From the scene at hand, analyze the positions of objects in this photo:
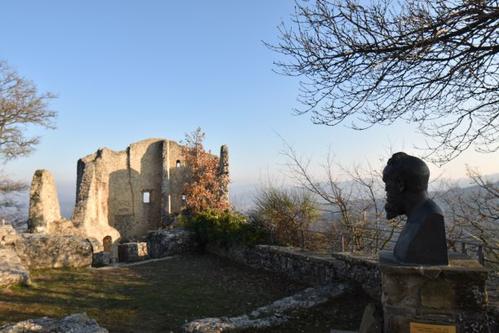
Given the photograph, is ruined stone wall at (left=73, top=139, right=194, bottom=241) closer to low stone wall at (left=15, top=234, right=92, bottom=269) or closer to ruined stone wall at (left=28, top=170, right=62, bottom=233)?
ruined stone wall at (left=28, top=170, right=62, bottom=233)

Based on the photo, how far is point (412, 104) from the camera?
496 cm

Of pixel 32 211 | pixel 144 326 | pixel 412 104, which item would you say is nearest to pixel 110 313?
pixel 144 326

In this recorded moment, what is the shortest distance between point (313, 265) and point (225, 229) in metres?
3.94

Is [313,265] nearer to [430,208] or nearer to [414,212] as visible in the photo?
[414,212]

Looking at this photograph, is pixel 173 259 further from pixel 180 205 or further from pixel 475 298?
pixel 180 205

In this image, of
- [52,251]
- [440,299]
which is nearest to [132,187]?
[52,251]

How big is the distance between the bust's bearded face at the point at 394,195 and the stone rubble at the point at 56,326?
3.83m

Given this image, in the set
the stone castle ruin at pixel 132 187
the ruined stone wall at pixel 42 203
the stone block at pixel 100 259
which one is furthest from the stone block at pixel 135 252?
the stone castle ruin at pixel 132 187

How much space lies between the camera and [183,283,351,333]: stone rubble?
5.08m

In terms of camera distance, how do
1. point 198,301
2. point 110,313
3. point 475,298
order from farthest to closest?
point 198,301 → point 110,313 → point 475,298

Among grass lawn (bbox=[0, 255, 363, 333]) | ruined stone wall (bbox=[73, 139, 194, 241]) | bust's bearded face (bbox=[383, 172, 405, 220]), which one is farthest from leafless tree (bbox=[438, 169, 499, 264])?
ruined stone wall (bbox=[73, 139, 194, 241])

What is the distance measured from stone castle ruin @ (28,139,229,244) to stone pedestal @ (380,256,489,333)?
1651 cm

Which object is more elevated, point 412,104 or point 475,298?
point 412,104

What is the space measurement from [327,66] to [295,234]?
5734 millimetres
